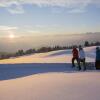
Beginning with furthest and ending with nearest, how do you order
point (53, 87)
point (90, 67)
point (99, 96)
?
1. point (90, 67)
2. point (53, 87)
3. point (99, 96)

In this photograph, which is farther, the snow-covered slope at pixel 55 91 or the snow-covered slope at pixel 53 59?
the snow-covered slope at pixel 53 59

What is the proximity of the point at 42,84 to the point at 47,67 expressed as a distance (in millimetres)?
13743

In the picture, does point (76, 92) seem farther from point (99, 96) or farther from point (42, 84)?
point (42, 84)

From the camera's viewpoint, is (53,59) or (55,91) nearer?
(55,91)

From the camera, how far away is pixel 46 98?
9414 millimetres

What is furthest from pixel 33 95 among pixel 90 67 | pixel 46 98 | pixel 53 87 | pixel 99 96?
pixel 90 67

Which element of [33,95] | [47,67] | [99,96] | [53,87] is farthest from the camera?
[47,67]

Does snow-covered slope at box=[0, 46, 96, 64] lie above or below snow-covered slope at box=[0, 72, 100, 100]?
below

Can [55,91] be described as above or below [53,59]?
above

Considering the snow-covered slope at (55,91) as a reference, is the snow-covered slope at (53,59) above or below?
below

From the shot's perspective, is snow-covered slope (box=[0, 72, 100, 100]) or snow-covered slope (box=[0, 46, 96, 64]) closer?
snow-covered slope (box=[0, 72, 100, 100])

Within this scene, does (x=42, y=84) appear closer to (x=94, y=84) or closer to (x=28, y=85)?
(x=28, y=85)

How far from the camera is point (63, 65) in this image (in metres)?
26.2

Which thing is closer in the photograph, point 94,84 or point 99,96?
point 99,96
